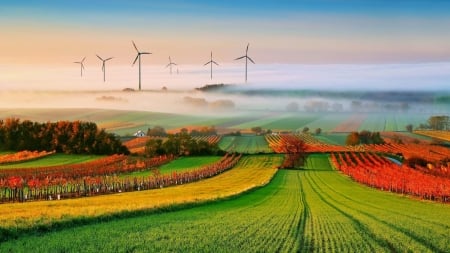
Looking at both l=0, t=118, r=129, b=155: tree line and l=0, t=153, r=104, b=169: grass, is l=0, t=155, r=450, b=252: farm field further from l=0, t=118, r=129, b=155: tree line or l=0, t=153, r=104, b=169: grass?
l=0, t=118, r=129, b=155: tree line

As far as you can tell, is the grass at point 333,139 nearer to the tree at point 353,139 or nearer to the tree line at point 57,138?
the tree at point 353,139

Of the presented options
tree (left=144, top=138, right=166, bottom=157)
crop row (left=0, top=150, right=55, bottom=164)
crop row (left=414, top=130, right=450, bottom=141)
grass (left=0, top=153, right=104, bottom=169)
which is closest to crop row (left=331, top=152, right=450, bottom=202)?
tree (left=144, top=138, right=166, bottom=157)

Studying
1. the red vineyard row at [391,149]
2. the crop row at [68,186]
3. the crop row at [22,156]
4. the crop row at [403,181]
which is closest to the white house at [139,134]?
the red vineyard row at [391,149]

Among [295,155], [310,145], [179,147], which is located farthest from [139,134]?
[295,155]

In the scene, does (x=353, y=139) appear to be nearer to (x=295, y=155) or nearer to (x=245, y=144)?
(x=245, y=144)

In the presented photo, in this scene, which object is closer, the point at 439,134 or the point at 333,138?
the point at 439,134

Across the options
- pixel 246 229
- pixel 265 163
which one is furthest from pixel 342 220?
pixel 265 163
